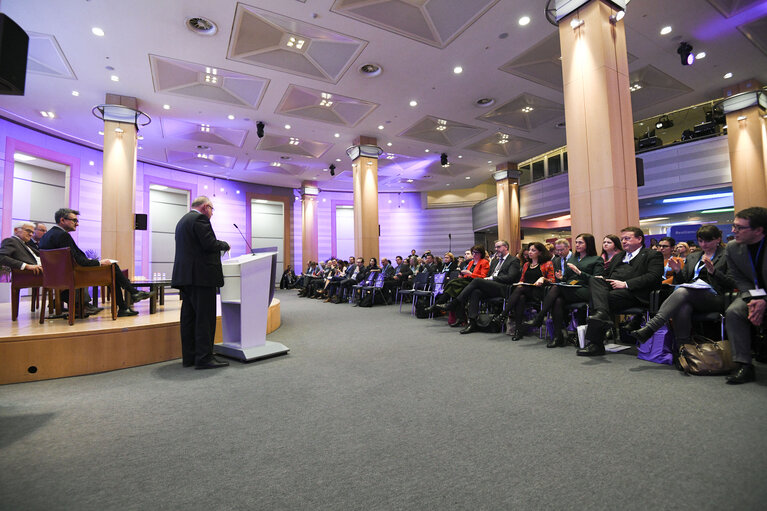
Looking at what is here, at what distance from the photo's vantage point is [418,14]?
673cm

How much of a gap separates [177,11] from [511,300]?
7.08 meters

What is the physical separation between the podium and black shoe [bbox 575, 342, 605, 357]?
10.0 ft

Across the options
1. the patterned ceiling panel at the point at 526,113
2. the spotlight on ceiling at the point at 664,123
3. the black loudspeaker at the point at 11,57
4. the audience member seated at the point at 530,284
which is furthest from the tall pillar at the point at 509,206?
the black loudspeaker at the point at 11,57

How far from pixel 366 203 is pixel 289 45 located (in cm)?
537

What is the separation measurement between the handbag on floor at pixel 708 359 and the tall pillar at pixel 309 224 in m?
16.3

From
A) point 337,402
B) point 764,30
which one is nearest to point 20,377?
point 337,402

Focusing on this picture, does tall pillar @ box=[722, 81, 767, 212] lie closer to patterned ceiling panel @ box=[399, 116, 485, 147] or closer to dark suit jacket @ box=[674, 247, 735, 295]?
patterned ceiling panel @ box=[399, 116, 485, 147]

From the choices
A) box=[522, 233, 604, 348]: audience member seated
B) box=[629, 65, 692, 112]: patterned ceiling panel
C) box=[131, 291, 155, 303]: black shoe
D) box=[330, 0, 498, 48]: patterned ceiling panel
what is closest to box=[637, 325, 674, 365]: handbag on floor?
box=[522, 233, 604, 348]: audience member seated

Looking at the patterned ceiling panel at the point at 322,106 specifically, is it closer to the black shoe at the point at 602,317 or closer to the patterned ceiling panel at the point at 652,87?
the patterned ceiling panel at the point at 652,87

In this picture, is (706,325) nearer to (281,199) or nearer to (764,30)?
(764,30)

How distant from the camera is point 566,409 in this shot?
2.29 meters

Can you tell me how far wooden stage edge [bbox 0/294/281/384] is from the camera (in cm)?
322

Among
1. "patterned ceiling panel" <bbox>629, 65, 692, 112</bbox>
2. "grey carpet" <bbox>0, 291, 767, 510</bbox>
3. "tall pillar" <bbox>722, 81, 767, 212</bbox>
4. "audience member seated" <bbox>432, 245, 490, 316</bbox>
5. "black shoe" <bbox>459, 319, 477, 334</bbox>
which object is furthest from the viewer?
"patterned ceiling panel" <bbox>629, 65, 692, 112</bbox>

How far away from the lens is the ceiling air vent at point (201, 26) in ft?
21.5
